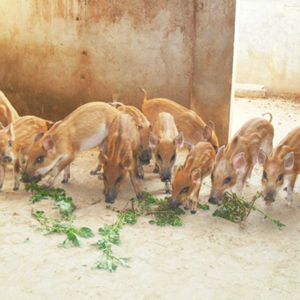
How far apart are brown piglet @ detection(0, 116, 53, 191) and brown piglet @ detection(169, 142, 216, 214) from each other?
7.00 ft

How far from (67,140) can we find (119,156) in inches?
34.8

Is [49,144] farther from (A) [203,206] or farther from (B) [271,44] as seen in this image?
(B) [271,44]

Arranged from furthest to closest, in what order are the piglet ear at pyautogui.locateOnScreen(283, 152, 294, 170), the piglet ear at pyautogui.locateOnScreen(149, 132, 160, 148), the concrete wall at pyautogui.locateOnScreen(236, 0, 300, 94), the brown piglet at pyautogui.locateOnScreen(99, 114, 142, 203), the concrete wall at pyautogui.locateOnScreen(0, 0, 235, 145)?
1. the concrete wall at pyautogui.locateOnScreen(236, 0, 300, 94)
2. the concrete wall at pyautogui.locateOnScreen(0, 0, 235, 145)
3. the piglet ear at pyautogui.locateOnScreen(149, 132, 160, 148)
4. the brown piglet at pyautogui.locateOnScreen(99, 114, 142, 203)
5. the piglet ear at pyautogui.locateOnScreen(283, 152, 294, 170)

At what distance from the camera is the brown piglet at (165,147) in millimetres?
6277

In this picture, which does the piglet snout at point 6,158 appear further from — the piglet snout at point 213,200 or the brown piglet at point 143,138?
the piglet snout at point 213,200

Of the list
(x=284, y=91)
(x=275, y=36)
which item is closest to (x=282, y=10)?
(x=275, y=36)

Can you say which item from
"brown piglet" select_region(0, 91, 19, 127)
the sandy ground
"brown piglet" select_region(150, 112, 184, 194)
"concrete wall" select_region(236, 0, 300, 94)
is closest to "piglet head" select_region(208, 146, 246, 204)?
the sandy ground

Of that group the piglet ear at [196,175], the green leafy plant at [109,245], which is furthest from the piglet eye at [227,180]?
the green leafy plant at [109,245]

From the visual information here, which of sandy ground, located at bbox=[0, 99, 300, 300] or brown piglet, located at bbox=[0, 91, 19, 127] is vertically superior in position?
brown piglet, located at bbox=[0, 91, 19, 127]

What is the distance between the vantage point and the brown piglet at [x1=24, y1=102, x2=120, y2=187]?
6242mm

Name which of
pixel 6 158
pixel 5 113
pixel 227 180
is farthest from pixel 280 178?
pixel 5 113

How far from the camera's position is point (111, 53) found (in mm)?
8273

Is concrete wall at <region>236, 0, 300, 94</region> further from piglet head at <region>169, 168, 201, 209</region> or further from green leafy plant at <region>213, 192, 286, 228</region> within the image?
piglet head at <region>169, 168, 201, 209</region>

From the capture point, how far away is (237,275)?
4508 mm
